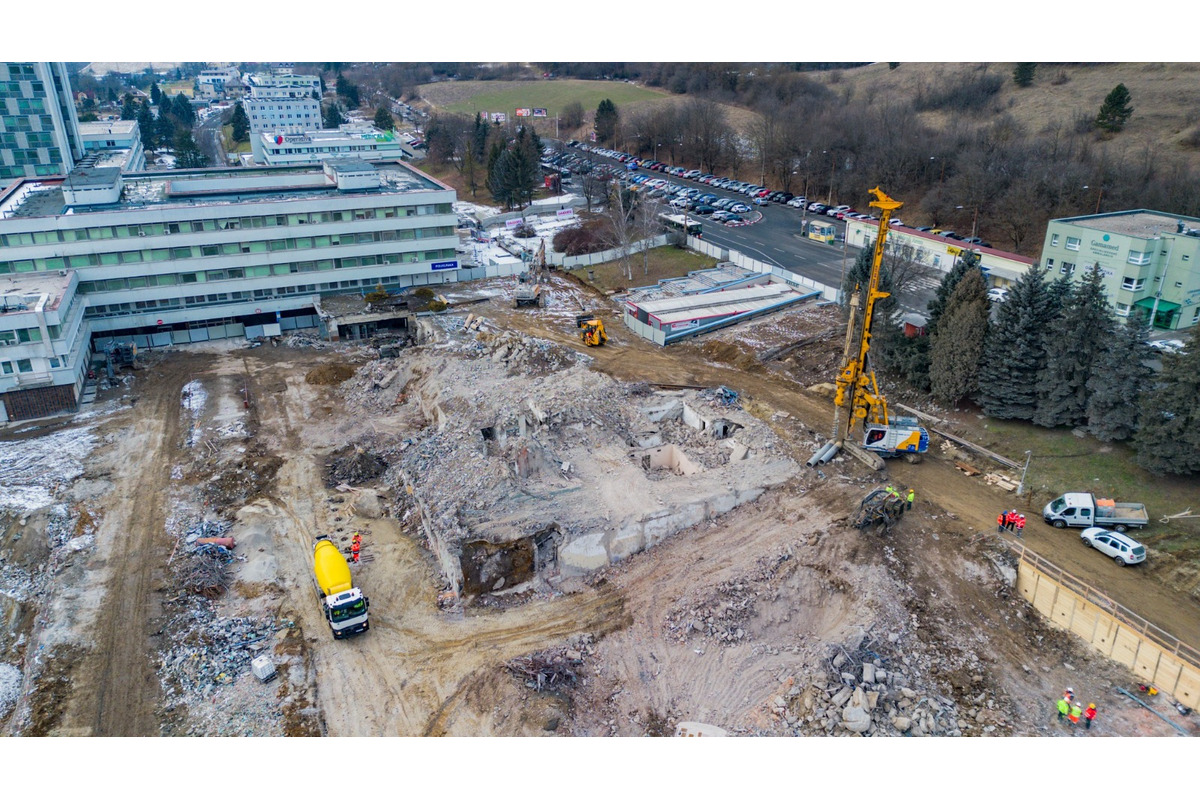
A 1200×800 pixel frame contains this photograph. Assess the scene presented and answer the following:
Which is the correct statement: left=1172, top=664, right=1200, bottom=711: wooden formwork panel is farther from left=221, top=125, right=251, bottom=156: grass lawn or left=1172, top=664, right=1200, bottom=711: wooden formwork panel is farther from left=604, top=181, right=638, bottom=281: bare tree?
left=221, top=125, right=251, bottom=156: grass lawn

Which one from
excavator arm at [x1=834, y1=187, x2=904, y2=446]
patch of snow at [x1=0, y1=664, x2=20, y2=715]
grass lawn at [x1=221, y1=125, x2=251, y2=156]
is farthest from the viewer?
grass lawn at [x1=221, y1=125, x2=251, y2=156]

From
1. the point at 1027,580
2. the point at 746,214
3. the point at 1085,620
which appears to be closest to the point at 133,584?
the point at 1027,580

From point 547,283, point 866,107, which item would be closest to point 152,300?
point 547,283

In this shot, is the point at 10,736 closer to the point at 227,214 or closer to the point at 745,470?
the point at 745,470

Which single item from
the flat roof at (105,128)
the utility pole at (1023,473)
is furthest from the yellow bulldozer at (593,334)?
the flat roof at (105,128)

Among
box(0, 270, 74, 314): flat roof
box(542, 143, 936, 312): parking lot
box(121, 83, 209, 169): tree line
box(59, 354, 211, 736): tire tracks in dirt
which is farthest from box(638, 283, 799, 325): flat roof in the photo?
box(121, 83, 209, 169): tree line

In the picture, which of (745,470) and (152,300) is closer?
(745,470)

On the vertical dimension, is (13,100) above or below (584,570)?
above
